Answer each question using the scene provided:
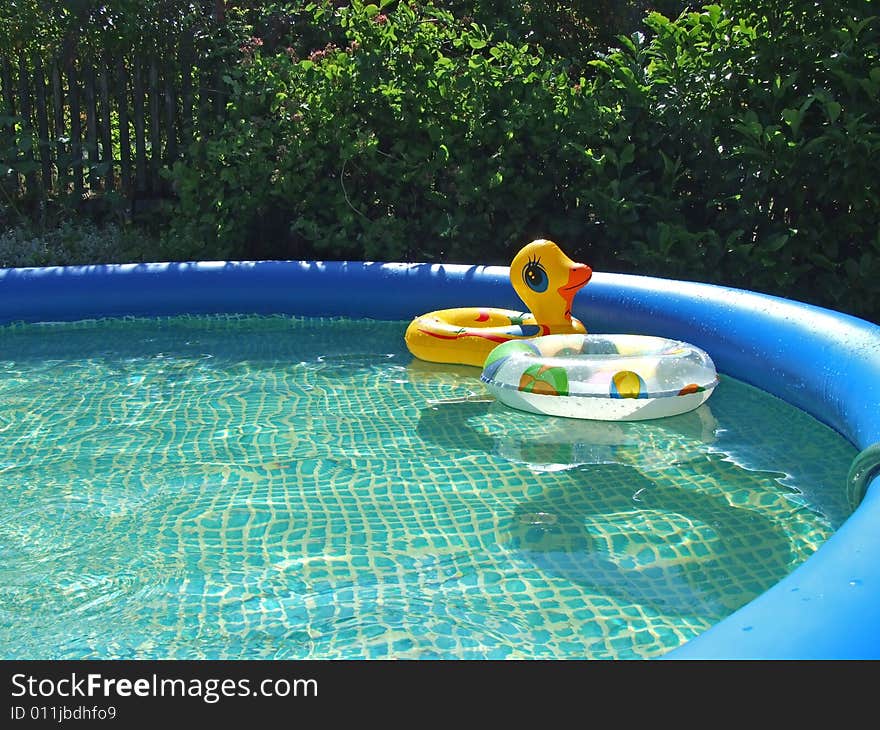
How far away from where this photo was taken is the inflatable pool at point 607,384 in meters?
3.80

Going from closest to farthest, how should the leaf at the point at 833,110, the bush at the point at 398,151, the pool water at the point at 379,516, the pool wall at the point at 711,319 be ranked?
1. the pool wall at the point at 711,319
2. the pool water at the point at 379,516
3. the leaf at the point at 833,110
4. the bush at the point at 398,151

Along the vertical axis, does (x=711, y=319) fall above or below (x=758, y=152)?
below

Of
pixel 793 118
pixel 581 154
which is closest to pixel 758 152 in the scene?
pixel 793 118

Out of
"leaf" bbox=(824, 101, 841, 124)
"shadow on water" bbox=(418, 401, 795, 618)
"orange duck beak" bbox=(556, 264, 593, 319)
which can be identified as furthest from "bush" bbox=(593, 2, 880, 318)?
"shadow on water" bbox=(418, 401, 795, 618)

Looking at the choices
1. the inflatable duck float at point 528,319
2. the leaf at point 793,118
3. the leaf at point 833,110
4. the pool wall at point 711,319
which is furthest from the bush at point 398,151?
the inflatable duck float at point 528,319

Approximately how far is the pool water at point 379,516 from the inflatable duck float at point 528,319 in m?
0.15

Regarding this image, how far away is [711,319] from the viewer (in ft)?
15.6

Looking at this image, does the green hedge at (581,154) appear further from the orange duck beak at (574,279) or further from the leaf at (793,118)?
the orange duck beak at (574,279)

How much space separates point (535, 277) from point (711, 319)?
0.88 metres

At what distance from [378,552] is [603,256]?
4.11 meters

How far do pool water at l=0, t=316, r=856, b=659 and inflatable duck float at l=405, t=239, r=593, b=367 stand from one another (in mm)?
152

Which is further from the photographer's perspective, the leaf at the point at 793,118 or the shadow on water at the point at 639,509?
the leaf at the point at 793,118

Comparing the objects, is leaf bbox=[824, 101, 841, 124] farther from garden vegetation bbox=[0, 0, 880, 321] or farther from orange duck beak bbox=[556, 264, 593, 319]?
orange duck beak bbox=[556, 264, 593, 319]

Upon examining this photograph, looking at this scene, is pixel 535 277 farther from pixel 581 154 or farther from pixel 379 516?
pixel 581 154
